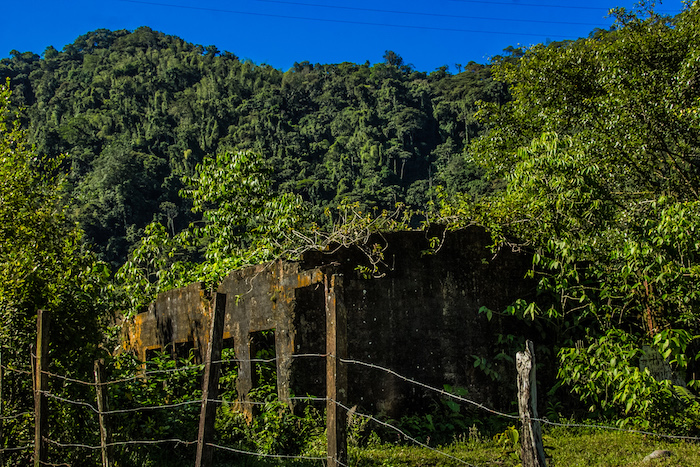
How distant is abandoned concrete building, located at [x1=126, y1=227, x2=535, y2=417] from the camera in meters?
7.12

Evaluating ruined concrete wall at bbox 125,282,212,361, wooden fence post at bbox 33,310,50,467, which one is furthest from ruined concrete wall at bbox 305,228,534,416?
wooden fence post at bbox 33,310,50,467

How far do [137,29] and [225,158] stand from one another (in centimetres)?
12751

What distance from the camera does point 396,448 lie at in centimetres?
651

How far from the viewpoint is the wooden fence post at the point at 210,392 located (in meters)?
3.82

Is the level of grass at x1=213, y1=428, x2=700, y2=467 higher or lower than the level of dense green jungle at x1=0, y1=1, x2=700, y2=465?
lower

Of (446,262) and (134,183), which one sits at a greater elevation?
(134,183)

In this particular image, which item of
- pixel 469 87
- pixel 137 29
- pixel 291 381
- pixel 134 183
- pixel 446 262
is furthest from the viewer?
pixel 137 29

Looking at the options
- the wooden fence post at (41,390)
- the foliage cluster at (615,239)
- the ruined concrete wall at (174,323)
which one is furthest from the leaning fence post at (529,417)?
the ruined concrete wall at (174,323)

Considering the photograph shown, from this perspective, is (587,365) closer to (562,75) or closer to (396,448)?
(396,448)

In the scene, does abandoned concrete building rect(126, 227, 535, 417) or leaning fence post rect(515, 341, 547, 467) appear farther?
abandoned concrete building rect(126, 227, 535, 417)

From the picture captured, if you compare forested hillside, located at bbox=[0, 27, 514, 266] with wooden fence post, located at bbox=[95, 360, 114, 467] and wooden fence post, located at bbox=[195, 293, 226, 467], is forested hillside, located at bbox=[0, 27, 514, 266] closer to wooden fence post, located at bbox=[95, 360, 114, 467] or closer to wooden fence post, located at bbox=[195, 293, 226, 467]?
wooden fence post, located at bbox=[95, 360, 114, 467]

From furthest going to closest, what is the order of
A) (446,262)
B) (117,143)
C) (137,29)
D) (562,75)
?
(137,29), (117,143), (562,75), (446,262)

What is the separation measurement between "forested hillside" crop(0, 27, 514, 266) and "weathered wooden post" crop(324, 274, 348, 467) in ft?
116

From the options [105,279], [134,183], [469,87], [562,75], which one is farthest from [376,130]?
[105,279]
